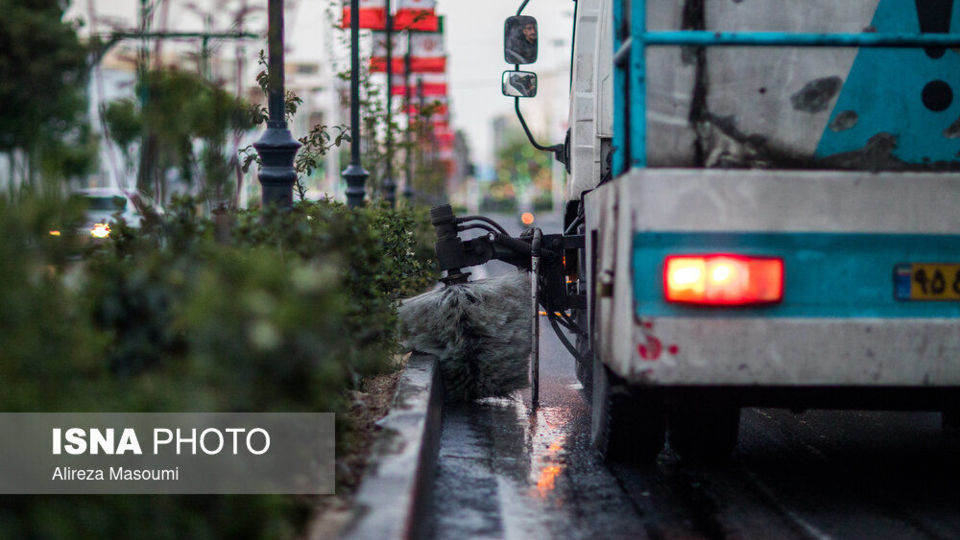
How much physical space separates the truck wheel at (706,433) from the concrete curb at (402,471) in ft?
4.02

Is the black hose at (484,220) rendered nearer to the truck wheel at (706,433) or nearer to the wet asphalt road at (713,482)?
the wet asphalt road at (713,482)

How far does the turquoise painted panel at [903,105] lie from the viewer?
434 cm

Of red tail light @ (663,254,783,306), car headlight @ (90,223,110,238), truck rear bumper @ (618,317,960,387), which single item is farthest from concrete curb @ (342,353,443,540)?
car headlight @ (90,223,110,238)

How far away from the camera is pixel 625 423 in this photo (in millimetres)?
5289

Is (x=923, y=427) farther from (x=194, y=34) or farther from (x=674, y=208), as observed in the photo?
(x=194, y=34)

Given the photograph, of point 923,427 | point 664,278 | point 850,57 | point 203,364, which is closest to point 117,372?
point 203,364

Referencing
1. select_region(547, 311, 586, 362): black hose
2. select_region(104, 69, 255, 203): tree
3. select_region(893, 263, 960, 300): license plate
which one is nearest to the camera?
select_region(893, 263, 960, 300): license plate

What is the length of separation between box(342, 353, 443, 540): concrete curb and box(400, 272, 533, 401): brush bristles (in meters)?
0.93

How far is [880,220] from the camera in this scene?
161 inches

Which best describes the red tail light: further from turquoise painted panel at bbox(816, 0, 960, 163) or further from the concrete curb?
the concrete curb

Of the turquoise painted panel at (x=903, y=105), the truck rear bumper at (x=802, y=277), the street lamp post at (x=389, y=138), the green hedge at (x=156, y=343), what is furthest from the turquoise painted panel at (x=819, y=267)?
the street lamp post at (x=389, y=138)

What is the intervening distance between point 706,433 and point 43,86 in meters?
7.25

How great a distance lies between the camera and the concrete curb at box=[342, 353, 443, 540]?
10.6 ft

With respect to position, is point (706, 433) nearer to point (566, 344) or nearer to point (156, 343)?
point (566, 344)
